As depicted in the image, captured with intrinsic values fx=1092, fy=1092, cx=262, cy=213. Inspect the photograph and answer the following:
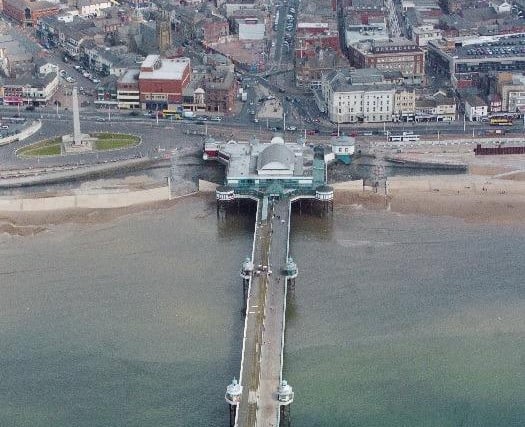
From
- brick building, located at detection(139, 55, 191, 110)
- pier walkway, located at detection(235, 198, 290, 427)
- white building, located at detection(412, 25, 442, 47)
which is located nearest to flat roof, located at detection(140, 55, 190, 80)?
brick building, located at detection(139, 55, 191, 110)

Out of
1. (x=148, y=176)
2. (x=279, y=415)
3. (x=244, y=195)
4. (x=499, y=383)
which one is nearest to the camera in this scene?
(x=279, y=415)

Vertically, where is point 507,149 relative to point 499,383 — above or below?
above

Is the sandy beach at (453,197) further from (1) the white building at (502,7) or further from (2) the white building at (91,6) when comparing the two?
(2) the white building at (91,6)

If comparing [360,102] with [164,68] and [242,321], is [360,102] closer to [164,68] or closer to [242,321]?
[164,68]

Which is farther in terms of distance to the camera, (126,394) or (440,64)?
(440,64)

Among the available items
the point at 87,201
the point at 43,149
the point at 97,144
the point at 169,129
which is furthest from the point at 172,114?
the point at 87,201

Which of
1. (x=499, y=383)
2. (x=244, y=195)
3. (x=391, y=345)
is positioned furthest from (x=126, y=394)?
(x=244, y=195)

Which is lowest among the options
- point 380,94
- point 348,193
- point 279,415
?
point 279,415

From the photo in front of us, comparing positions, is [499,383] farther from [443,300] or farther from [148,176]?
[148,176]

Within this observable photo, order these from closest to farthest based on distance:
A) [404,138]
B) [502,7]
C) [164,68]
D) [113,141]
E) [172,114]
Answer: [404,138] < [113,141] < [172,114] < [164,68] < [502,7]
